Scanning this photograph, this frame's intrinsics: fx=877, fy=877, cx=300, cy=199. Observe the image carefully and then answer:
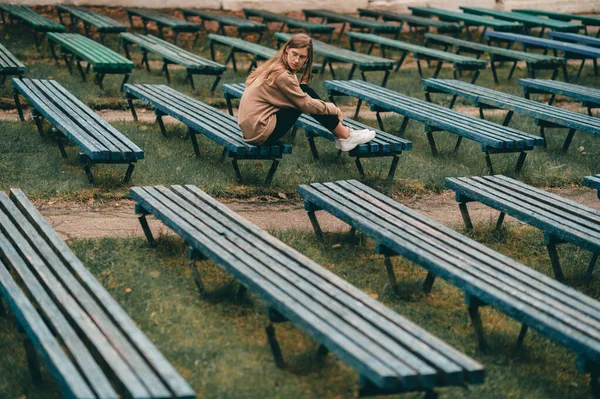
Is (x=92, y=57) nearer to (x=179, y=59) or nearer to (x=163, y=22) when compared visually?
(x=179, y=59)

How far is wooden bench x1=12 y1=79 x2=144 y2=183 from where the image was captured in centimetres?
664

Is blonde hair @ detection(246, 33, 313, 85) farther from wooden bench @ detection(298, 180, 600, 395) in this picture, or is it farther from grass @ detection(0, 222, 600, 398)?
grass @ detection(0, 222, 600, 398)

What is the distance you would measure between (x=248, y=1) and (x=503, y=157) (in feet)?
26.1

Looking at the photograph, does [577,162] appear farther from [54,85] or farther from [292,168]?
[54,85]

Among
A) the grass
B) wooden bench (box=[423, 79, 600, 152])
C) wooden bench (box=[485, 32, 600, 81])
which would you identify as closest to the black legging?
the grass

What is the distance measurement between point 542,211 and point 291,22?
861 cm

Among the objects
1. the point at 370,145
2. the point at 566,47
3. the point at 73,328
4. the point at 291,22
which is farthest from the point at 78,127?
the point at 566,47

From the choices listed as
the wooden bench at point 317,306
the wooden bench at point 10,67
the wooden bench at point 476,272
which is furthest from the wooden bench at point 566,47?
the wooden bench at point 317,306

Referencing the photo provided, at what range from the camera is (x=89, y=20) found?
1226 centimetres

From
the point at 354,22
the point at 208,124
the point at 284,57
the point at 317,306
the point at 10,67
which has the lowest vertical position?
the point at 10,67

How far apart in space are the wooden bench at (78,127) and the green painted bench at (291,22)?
5.25 meters

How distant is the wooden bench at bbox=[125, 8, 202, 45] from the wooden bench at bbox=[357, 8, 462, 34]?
336 cm

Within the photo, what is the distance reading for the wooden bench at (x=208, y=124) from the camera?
704cm

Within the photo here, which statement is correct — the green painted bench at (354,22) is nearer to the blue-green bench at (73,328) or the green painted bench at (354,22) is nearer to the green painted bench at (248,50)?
the green painted bench at (248,50)
